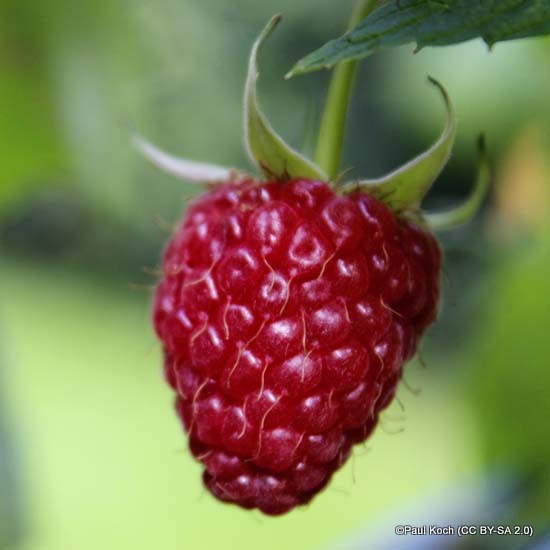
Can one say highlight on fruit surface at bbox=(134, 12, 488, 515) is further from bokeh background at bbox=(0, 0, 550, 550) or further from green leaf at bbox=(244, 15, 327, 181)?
bokeh background at bbox=(0, 0, 550, 550)

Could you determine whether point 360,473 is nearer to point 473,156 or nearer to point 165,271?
point 473,156

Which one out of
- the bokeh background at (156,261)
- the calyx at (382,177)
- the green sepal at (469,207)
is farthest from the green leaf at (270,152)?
the bokeh background at (156,261)

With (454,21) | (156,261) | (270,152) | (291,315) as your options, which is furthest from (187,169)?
(156,261)

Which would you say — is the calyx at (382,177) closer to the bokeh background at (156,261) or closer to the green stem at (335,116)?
the green stem at (335,116)

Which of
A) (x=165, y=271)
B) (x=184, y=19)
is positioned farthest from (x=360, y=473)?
(x=165, y=271)

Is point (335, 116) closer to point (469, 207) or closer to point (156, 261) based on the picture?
point (469, 207)
